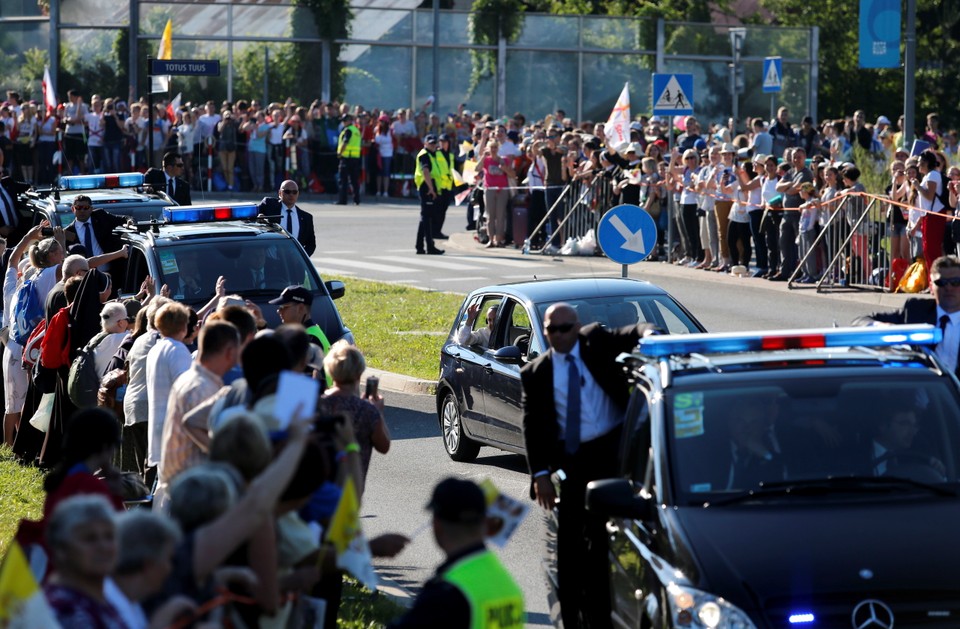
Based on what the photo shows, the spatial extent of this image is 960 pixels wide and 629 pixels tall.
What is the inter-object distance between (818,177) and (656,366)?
19.0 meters

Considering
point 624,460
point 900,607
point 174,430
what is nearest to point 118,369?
point 174,430

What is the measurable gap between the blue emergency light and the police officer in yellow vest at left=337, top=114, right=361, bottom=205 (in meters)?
21.1

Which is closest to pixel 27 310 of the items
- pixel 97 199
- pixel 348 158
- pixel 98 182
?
pixel 97 199

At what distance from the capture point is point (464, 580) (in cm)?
450

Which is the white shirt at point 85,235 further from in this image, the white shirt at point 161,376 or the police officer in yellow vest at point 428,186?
the police officer in yellow vest at point 428,186

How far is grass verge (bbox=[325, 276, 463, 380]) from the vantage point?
16906 mm

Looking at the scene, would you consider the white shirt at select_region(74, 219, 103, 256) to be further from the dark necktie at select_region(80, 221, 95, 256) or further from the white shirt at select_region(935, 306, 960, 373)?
the white shirt at select_region(935, 306, 960, 373)

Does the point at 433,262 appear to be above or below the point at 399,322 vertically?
above

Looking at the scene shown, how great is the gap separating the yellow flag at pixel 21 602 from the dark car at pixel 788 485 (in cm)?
265

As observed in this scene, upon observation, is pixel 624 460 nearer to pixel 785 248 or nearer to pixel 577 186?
pixel 785 248

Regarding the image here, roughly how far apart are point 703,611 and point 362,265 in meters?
21.0

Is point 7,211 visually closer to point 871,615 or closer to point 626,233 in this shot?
point 626,233

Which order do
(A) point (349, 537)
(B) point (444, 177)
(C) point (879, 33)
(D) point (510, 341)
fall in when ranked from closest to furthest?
(A) point (349, 537)
(D) point (510, 341)
(C) point (879, 33)
(B) point (444, 177)

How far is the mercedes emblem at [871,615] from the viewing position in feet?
18.9
